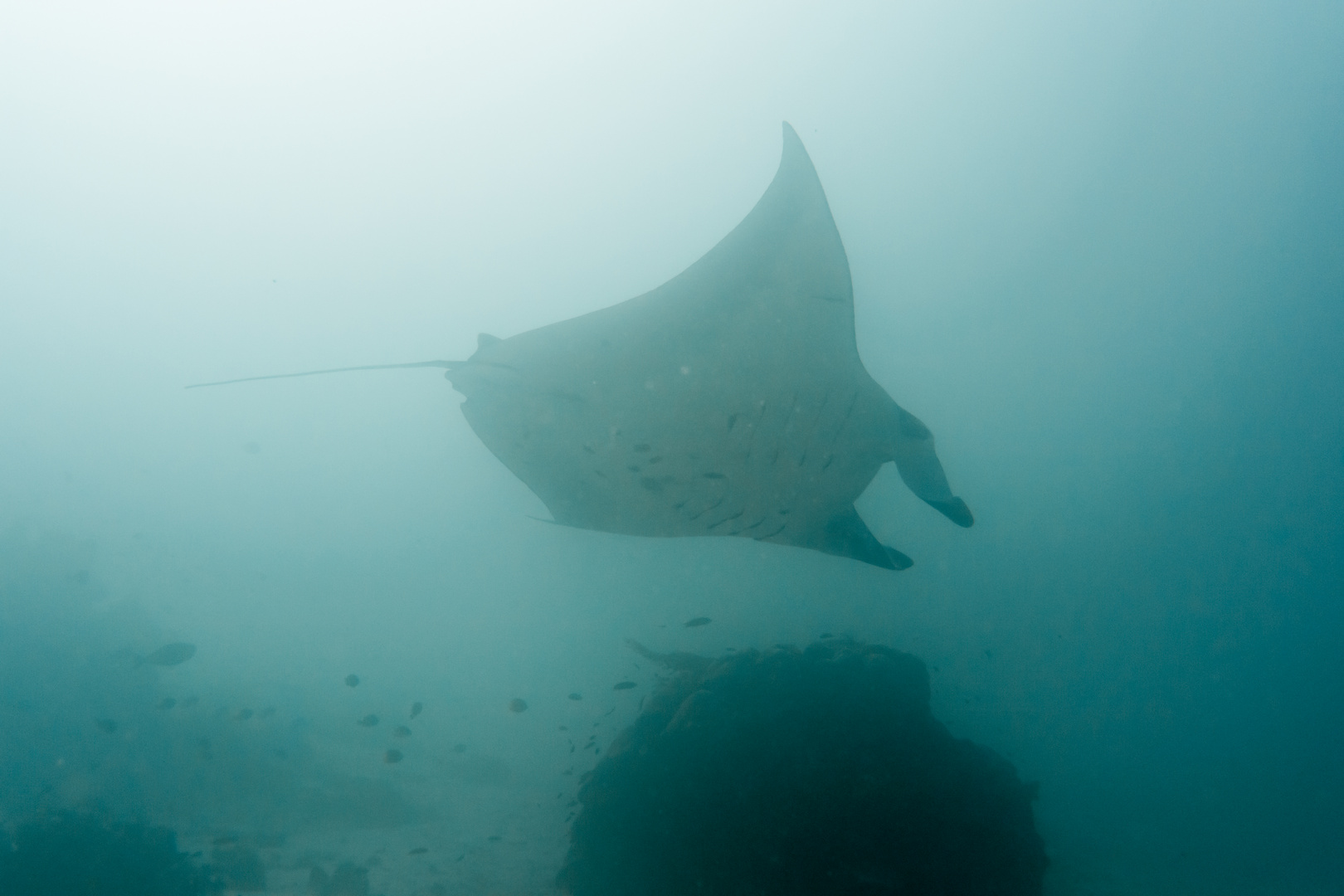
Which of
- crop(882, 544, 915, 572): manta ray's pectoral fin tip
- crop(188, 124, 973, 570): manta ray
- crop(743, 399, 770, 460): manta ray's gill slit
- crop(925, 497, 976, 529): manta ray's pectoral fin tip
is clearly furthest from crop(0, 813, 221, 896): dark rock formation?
crop(925, 497, 976, 529): manta ray's pectoral fin tip

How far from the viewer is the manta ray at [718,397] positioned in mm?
3475

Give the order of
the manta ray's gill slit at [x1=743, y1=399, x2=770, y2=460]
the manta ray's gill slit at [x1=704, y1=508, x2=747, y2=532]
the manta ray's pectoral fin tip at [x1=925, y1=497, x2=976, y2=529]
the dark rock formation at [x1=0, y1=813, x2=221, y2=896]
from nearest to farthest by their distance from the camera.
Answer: the manta ray's gill slit at [x1=743, y1=399, x2=770, y2=460]
the manta ray's pectoral fin tip at [x1=925, y1=497, x2=976, y2=529]
the manta ray's gill slit at [x1=704, y1=508, x2=747, y2=532]
the dark rock formation at [x1=0, y1=813, x2=221, y2=896]

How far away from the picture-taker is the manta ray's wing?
3477mm

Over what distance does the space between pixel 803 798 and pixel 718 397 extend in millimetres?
5350

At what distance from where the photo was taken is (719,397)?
152 inches

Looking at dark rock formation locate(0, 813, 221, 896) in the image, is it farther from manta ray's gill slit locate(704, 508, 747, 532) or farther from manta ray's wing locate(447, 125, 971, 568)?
manta ray's gill slit locate(704, 508, 747, 532)

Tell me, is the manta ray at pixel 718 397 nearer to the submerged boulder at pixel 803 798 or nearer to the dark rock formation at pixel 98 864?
the submerged boulder at pixel 803 798

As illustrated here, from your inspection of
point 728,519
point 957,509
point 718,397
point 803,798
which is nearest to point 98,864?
point 803,798

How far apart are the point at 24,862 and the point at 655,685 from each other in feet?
46.2

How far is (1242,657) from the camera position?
19547 mm

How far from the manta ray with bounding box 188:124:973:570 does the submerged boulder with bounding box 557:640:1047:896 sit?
152 inches

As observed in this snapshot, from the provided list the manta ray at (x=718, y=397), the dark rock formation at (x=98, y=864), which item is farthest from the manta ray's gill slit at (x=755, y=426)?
the dark rock formation at (x=98, y=864)

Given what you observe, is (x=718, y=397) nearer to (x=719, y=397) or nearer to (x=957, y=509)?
(x=719, y=397)

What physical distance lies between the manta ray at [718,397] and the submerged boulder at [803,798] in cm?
385
